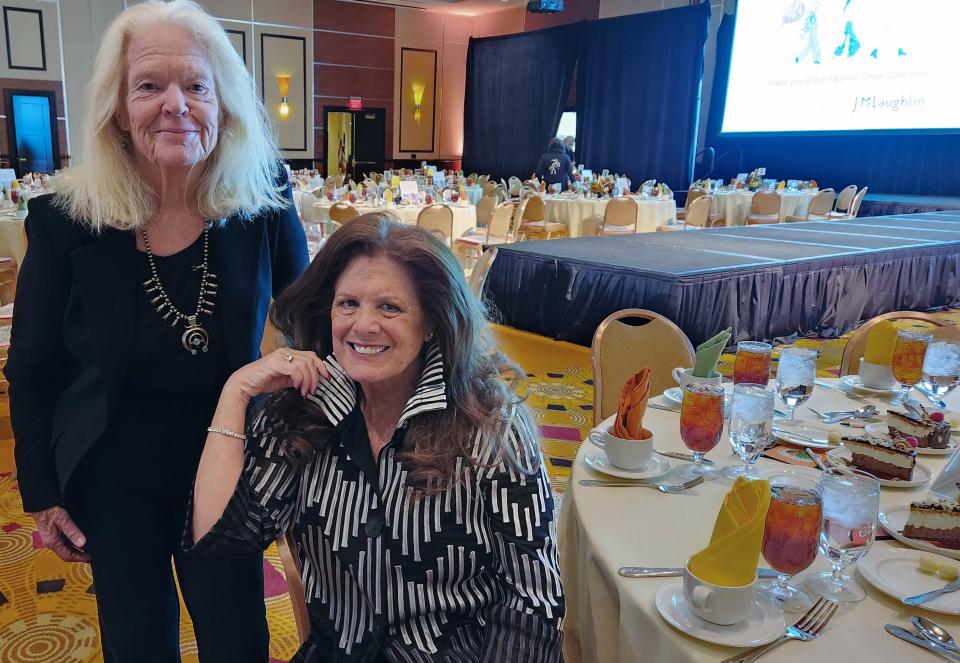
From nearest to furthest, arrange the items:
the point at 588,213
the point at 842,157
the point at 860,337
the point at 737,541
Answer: the point at 737,541 < the point at 860,337 < the point at 588,213 < the point at 842,157

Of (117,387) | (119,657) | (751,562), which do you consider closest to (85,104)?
(117,387)

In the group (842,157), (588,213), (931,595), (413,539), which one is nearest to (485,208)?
(588,213)

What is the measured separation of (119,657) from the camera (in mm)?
1333

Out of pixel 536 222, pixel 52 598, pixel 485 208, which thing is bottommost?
pixel 52 598

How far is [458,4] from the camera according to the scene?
1418cm

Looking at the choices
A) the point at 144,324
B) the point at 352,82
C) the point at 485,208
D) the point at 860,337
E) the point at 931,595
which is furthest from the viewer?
the point at 352,82

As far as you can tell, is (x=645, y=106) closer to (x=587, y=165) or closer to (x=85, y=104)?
(x=587, y=165)

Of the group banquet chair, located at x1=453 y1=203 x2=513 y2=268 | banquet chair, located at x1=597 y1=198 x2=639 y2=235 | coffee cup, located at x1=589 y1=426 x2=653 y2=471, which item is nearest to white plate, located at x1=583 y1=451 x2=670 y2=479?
coffee cup, located at x1=589 y1=426 x2=653 y2=471

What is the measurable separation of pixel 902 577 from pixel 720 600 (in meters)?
0.36

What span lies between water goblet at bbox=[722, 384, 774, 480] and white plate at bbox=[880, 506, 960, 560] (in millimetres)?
235

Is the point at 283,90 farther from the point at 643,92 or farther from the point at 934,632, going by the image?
the point at 934,632

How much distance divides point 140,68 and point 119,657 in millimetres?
1051

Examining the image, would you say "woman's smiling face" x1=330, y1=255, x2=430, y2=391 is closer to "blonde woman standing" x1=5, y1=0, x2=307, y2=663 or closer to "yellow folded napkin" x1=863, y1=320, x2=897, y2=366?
"blonde woman standing" x1=5, y1=0, x2=307, y2=663

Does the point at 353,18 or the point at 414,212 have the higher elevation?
the point at 353,18
